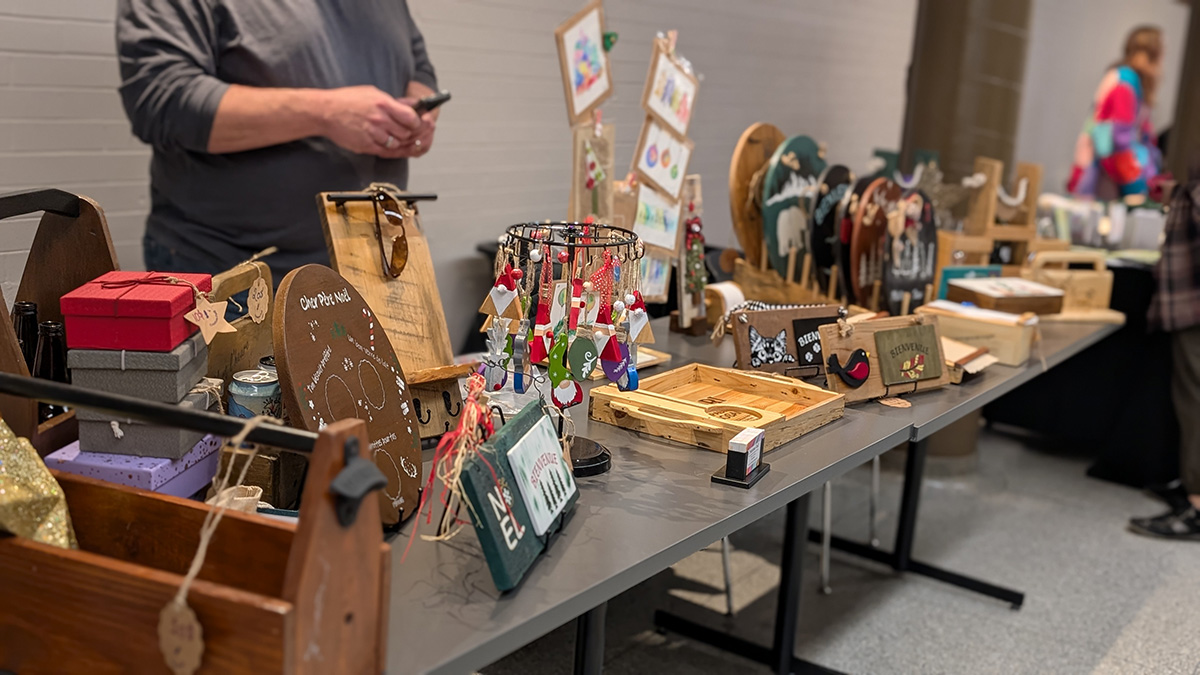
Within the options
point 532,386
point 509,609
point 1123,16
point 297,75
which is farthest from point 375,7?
point 1123,16

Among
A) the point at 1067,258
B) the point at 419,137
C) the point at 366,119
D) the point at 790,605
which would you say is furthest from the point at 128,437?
the point at 1067,258

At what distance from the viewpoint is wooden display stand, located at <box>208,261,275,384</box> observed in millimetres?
1555

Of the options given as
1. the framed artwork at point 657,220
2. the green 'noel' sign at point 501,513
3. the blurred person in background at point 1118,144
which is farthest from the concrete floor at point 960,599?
the blurred person in background at point 1118,144

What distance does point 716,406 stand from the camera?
6.34 feet

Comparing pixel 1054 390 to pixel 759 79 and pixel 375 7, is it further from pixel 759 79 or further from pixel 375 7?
pixel 375 7

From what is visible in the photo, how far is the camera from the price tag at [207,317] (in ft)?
4.59

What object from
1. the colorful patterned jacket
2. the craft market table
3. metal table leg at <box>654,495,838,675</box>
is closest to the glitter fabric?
the craft market table

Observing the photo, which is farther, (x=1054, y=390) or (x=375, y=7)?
(x=1054, y=390)

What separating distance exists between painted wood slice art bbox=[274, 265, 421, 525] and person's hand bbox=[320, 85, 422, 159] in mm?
780

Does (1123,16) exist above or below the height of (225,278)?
above

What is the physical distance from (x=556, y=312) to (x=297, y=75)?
106 cm

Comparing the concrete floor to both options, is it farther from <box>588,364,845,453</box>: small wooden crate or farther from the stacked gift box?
the stacked gift box

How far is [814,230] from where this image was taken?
2914 millimetres

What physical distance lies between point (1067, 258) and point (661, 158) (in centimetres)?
187
